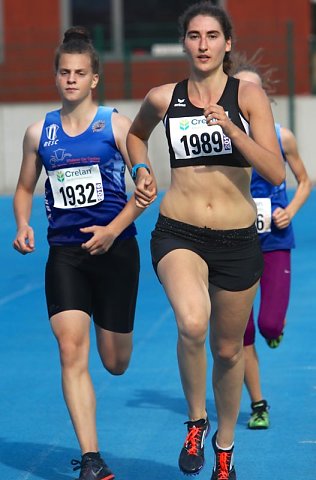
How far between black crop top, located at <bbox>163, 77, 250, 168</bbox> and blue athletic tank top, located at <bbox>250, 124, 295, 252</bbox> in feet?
5.45

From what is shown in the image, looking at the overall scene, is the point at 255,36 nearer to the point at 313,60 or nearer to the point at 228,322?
the point at 313,60

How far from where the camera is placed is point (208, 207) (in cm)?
577

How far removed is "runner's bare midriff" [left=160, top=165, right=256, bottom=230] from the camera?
226 inches

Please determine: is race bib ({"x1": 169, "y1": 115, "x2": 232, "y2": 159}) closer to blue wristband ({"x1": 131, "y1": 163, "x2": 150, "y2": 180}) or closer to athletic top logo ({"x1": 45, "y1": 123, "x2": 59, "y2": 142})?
blue wristband ({"x1": 131, "y1": 163, "x2": 150, "y2": 180})

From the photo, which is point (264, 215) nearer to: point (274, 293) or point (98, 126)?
point (274, 293)

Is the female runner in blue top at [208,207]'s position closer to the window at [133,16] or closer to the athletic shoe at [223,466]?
the athletic shoe at [223,466]

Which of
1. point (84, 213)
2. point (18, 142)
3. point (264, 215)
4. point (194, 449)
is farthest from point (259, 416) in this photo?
point (18, 142)

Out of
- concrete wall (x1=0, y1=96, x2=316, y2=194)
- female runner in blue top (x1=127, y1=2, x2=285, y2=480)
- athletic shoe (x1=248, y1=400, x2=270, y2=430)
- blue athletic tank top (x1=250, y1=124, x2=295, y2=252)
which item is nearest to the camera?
female runner in blue top (x1=127, y1=2, x2=285, y2=480)

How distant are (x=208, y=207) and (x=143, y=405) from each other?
2.38 meters

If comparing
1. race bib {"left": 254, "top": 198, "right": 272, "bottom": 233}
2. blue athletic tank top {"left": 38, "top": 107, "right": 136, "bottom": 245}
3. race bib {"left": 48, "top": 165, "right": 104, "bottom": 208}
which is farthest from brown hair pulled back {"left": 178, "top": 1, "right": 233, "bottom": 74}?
race bib {"left": 254, "top": 198, "right": 272, "bottom": 233}

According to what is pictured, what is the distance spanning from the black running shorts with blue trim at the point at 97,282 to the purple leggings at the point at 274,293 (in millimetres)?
1191

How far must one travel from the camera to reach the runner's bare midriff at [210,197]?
573 centimetres

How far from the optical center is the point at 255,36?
22656 mm

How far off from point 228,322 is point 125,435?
1.53 m
